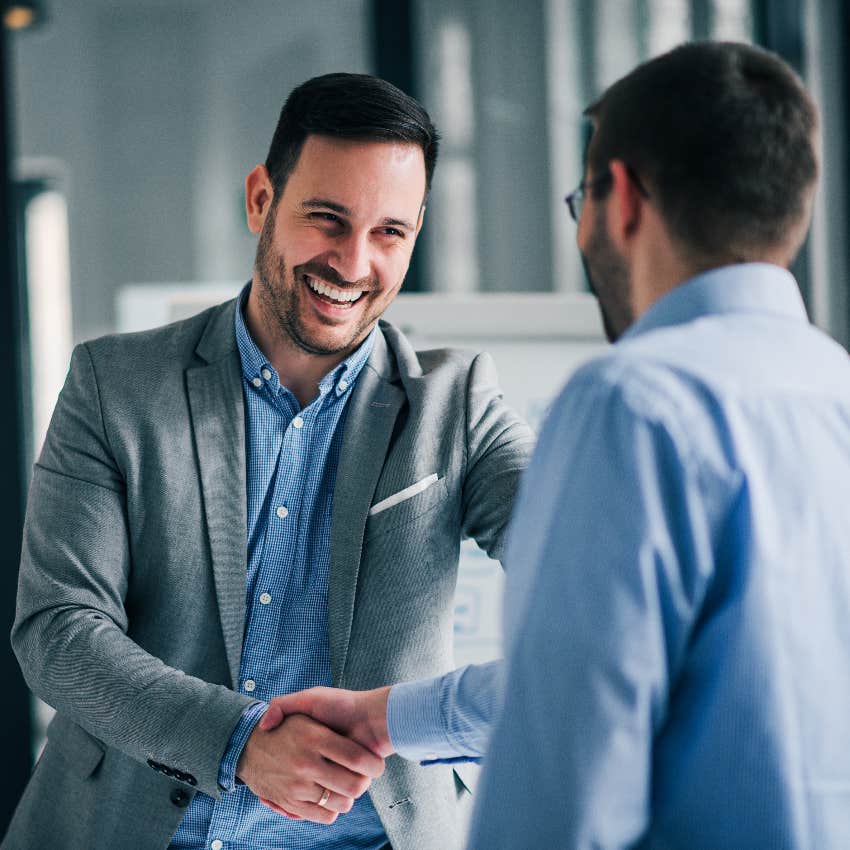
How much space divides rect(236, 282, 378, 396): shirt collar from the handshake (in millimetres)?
457

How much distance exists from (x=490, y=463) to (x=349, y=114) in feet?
1.83

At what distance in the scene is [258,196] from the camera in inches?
66.1

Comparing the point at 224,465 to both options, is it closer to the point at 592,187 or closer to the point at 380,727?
the point at 380,727

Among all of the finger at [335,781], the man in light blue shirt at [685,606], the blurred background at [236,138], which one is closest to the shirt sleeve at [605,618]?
the man in light blue shirt at [685,606]

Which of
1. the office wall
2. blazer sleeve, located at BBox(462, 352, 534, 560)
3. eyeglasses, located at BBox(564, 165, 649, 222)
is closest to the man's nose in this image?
blazer sleeve, located at BBox(462, 352, 534, 560)

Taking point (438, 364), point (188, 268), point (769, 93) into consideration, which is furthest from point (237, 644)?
point (188, 268)

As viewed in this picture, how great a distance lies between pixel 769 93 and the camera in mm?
906

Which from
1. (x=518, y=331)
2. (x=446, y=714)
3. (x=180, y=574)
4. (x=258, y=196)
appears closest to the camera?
(x=446, y=714)

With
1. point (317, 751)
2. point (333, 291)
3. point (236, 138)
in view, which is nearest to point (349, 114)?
point (333, 291)

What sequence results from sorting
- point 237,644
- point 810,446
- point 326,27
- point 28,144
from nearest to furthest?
point 810,446
point 237,644
point 28,144
point 326,27

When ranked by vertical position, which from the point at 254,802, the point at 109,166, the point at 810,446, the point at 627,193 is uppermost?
the point at 109,166

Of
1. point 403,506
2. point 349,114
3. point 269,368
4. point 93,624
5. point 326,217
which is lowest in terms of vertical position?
point 93,624

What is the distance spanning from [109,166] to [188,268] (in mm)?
350

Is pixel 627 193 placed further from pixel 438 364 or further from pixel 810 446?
pixel 438 364
